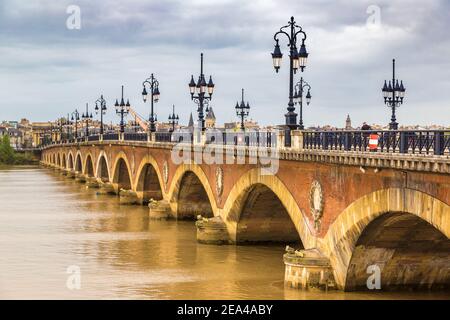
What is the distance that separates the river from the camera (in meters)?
26.8

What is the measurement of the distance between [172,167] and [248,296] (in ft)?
75.6

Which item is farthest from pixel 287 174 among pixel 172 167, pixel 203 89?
pixel 172 167

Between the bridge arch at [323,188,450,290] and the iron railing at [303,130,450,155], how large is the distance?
3.97ft

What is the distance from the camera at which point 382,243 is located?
968 inches

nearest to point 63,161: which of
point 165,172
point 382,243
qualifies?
point 165,172

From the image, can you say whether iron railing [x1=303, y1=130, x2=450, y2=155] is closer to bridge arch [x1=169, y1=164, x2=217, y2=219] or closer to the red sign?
the red sign

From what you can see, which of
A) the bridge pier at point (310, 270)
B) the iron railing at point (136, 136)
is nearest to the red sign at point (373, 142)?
the bridge pier at point (310, 270)

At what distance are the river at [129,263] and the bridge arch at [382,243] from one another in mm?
545

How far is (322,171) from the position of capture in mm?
26422

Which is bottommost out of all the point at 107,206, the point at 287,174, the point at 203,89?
the point at 107,206

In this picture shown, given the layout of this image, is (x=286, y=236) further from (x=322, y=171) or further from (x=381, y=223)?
(x=381, y=223)

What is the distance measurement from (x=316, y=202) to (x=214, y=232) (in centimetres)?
1080

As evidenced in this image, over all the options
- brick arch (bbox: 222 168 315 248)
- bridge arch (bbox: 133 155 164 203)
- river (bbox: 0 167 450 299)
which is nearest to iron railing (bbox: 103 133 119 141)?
bridge arch (bbox: 133 155 164 203)

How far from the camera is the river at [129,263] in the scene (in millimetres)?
26812
